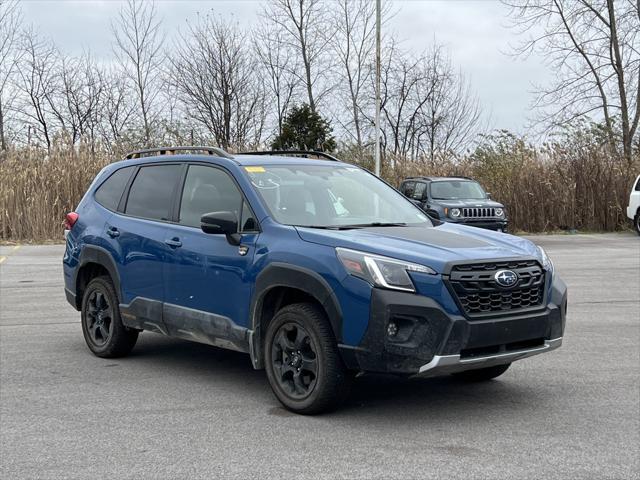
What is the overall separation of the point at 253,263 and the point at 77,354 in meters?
2.66

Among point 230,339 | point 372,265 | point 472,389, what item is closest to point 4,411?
point 230,339

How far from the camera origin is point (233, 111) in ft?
141

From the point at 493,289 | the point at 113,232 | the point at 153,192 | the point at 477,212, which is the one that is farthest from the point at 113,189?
the point at 477,212

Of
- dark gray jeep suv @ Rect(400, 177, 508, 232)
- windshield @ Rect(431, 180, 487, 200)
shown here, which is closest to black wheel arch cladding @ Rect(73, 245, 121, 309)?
dark gray jeep suv @ Rect(400, 177, 508, 232)

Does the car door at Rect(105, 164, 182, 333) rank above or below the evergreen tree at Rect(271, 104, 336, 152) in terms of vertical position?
below

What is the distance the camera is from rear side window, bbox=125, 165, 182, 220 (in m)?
6.74

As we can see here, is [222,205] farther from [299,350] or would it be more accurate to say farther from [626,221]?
[626,221]

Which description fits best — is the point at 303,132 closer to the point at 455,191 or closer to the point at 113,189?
the point at 455,191

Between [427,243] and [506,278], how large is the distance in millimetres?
545

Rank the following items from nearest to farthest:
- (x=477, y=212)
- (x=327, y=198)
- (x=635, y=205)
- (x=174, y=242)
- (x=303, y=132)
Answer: (x=327, y=198), (x=174, y=242), (x=477, y=212), (x=635, y=205), (x=303, y=132)

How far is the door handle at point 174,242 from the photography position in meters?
6.27

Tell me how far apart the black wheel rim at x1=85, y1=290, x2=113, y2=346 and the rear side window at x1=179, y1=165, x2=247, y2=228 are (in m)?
1.31

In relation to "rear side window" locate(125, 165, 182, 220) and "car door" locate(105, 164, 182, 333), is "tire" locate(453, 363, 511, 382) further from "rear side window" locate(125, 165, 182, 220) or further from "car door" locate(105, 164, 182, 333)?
"rear side window" locate(125, 165, 182, 220)

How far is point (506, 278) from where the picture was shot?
5.12 meters
